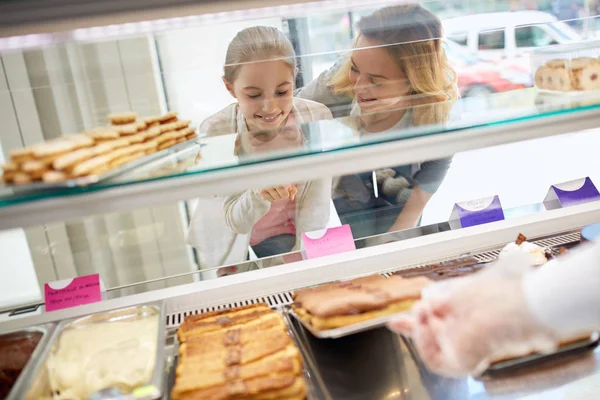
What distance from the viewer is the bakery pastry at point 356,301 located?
1201 mm

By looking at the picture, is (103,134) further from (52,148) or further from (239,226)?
(239,226)

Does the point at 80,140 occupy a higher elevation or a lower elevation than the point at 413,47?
lower

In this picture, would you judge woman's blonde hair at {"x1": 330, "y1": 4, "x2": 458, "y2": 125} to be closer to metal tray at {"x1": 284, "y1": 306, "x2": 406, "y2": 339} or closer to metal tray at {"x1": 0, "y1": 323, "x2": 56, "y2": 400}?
metal tray at {"x1": 284, "y1": 306, "x2": 406, "y2": 339}

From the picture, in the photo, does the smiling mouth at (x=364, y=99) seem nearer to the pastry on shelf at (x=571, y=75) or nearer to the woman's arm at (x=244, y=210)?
the pastry on shelf at (x=571, y=75)

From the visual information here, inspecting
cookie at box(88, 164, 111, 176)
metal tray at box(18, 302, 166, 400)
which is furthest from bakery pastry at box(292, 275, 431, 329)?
cookie at box(88, 164, 111, 176)

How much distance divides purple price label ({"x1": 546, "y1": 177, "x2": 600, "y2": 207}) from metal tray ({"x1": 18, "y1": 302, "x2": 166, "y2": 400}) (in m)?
1.36

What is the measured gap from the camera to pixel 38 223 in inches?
37.9

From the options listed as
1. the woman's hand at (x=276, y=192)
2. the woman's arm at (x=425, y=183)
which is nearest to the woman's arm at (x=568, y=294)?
the woman's hand at (x=276, y=192)

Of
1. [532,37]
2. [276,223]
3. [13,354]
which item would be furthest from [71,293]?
[532,37]

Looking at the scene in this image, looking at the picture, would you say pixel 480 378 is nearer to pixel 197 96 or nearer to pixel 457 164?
pixel 197 96

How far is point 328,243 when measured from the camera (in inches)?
63.4

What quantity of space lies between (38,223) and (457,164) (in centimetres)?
295

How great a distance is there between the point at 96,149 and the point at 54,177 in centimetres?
13

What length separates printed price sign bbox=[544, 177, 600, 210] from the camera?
1.78 meters
